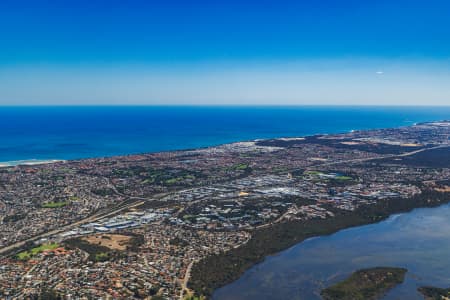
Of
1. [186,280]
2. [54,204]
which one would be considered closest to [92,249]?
[186,280]

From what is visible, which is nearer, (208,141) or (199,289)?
(199,289)

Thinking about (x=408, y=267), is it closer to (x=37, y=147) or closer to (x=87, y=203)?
(x=87, y=203)

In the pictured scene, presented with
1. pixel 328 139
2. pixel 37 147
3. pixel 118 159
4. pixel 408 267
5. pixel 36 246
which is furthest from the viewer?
pixel 328 139

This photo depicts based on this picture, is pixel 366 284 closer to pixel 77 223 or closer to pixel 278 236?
pixel 278 236

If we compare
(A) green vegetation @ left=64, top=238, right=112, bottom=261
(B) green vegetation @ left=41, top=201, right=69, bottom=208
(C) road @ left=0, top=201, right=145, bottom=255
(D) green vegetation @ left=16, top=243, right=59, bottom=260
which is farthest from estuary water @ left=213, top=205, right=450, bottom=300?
(B) green vegetation @ left=41, top=201, right=69, bottom=208

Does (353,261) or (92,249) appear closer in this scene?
(353,261)

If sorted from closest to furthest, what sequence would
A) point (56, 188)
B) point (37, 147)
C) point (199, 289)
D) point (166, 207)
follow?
point (199, 289)
point (166, 207)
point (56, 188)
point (37, 147)

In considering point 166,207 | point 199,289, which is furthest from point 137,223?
point 199,289
